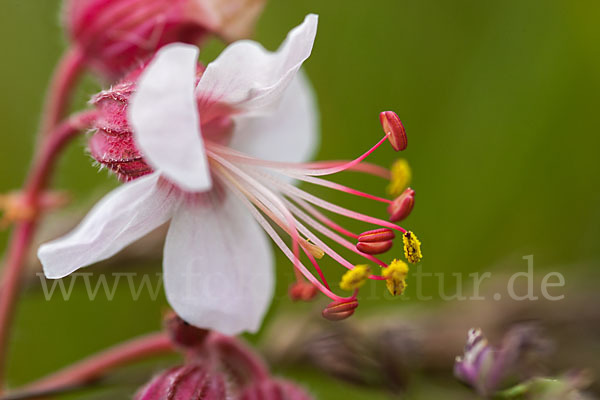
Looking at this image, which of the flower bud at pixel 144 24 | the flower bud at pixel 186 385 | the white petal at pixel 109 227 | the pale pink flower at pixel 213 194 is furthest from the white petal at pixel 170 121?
the flower bud at pixel 144 24

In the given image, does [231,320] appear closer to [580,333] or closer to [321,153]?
[580,333]

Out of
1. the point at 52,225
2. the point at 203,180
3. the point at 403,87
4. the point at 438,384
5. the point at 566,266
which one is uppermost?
the point at 403,87

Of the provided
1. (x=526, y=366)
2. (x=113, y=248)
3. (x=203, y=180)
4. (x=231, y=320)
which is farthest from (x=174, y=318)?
(x=526, y=366)

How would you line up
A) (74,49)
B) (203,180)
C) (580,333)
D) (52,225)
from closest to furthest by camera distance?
(203,180) < (74,49) < (580,333) < (52,225)

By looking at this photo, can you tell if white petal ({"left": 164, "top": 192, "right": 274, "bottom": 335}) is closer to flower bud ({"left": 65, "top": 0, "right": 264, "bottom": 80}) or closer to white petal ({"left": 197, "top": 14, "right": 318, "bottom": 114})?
white petal ({"left": 197, "top": 14, "right": 318, "bottom": 114})

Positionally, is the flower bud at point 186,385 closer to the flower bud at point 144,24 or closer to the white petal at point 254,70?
the white petal at point 254,70

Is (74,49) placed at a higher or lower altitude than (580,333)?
higher

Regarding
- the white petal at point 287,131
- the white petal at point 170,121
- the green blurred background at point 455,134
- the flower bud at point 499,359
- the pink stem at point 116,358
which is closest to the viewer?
the white petal at point 170,121
